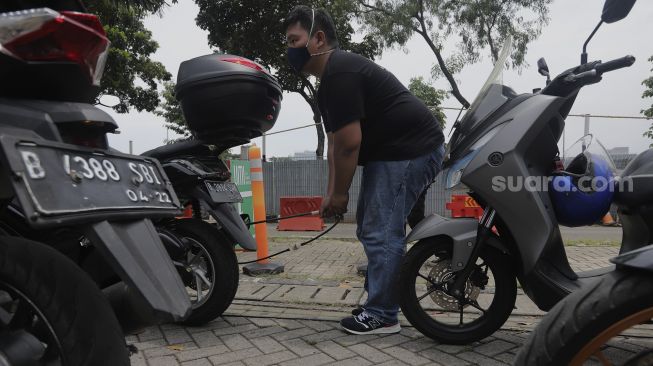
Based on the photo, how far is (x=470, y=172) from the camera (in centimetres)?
240

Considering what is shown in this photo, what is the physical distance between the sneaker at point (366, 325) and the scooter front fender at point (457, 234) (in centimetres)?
51

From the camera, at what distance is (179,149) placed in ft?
10.2

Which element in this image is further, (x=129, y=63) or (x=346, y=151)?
(x=129, y=63)

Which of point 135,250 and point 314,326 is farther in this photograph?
point 314,326

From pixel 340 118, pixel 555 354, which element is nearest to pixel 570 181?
pixel 340 118

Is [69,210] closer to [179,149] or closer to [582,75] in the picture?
[179,149]

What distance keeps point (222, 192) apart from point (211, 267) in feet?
1.63

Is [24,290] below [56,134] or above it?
below

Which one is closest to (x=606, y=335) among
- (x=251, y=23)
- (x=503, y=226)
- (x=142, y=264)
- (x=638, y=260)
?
(x=638, y=260)

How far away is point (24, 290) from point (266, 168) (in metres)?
13.2

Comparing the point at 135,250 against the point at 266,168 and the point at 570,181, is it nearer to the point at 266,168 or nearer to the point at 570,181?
the point at 570,181

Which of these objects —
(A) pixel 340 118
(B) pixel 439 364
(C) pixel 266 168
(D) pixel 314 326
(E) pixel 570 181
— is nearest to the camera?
(B) pixel 439 364

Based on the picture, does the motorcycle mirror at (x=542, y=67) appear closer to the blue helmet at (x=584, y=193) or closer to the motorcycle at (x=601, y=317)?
the blue helmet at (x=584, y=193)

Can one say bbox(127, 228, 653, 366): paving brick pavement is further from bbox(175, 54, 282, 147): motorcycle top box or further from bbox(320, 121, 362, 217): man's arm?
bbox(175, 54, 282, 147): motorcycle top box
